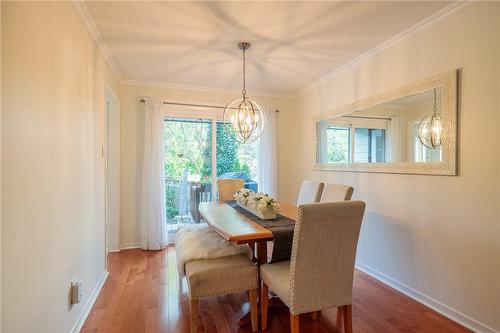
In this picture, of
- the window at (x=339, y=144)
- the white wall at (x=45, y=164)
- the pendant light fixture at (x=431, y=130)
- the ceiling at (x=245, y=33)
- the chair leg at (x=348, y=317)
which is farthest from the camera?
the window at (x=339, y=144)

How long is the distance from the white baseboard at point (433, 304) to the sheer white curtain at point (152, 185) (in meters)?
2.84

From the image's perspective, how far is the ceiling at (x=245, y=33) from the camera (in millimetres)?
2098

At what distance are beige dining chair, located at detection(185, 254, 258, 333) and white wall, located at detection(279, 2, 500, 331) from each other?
157 cm

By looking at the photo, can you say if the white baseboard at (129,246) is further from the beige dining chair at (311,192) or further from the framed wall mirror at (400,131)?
the framed wall mirror at (400,131)

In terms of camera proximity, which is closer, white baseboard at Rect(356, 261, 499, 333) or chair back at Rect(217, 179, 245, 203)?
white baseboard at Rect(356, 261, 499, 333)

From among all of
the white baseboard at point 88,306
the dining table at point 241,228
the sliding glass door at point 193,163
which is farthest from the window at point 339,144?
the white baseboard at point 88,306

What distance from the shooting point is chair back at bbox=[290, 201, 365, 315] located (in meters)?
1.58

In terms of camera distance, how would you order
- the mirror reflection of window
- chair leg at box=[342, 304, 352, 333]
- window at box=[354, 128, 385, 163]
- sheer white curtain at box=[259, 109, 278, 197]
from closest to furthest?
chair leg at box=[342, 304, 352, 333], the mirror reflection of window, window at box=[354, 128, 385, 163], sheer white curtain at box=[259, 109, 278, 197]

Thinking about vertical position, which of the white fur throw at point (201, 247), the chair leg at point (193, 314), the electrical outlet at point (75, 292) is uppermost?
the white fur throw at point (201, 247)

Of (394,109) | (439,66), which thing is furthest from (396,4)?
(394,109)

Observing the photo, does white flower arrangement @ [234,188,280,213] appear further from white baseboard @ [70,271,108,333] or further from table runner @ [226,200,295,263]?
Answer: white baseboard @ [70,271,108,333]

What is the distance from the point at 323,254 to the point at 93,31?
266 centimetres

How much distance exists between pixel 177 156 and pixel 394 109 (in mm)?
3010

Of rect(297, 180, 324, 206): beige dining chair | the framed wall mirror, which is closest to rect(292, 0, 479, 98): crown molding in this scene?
the framed wall mirror
